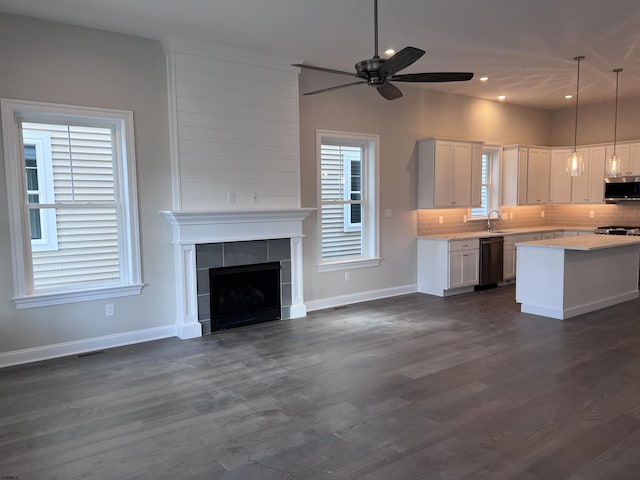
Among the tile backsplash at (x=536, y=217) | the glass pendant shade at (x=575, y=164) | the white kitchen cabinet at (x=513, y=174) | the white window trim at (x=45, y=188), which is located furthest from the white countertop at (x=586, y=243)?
the white window trim at (x=45, y=188)

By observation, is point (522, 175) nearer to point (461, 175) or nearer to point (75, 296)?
point (461, 175)

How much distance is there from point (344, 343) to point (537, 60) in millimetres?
4154

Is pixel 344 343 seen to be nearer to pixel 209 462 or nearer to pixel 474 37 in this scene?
pixel 209 462

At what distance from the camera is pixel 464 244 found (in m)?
6.95

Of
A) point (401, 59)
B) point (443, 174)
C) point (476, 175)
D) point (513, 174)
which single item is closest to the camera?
point (401, 59)

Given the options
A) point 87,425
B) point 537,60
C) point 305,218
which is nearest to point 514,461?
point 87,425

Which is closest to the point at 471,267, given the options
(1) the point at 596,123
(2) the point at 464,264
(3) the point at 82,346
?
(2) the point at 464,264

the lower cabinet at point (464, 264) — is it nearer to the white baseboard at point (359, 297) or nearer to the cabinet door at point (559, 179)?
the white baseboard at point (359, 297)

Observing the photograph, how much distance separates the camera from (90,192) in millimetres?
4598

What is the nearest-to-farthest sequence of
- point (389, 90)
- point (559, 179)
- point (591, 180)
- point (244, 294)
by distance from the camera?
1. point (389, 90)
2. point (244, 294)
3. point (591, 180)
4. point (559, 179)

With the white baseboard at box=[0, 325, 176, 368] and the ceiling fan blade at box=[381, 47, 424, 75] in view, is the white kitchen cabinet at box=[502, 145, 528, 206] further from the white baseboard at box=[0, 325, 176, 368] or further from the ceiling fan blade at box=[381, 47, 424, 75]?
the white baseboard at box=[0, 325, 176, 368]

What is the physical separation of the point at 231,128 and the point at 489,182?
200 inches

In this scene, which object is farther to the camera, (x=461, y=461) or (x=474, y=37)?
(x=474, y=37)

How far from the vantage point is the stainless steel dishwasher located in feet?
23.6
